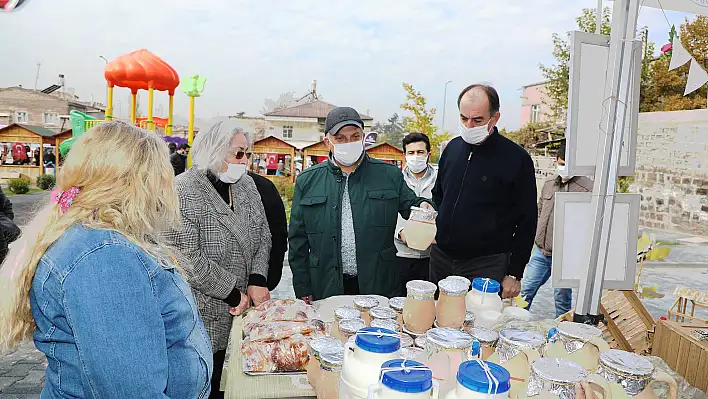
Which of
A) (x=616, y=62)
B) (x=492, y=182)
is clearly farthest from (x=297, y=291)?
(x=616, y=62)

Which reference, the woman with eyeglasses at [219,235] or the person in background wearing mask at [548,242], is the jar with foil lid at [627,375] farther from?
the person in background wearing mask at [548,242]

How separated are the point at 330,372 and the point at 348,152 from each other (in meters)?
1.59

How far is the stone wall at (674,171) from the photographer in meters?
12.0

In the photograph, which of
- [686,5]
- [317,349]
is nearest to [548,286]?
[686,5]

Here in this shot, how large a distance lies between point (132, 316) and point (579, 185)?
4.14m

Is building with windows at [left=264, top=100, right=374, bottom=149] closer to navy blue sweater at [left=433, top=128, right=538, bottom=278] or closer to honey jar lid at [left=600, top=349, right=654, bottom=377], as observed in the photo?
navy blue sweater at [left=433, top=128, right=538, bottom=278]

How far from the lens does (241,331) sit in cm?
206

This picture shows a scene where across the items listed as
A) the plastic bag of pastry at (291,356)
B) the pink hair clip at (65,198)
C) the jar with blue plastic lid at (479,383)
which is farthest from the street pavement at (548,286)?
the jar with blue plastic lid at (479,383)

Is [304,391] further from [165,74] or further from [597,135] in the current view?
[165,74]

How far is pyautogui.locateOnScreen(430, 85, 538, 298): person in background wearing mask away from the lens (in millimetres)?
2738

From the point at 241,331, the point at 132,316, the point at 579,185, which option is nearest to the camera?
the point at 132,316

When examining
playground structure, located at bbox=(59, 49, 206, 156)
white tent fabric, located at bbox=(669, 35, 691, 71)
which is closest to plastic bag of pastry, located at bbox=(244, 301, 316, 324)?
white tent fabric, located at bbox=(669, 35, 691, 71)

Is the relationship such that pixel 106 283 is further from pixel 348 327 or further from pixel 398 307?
pixel 398 307

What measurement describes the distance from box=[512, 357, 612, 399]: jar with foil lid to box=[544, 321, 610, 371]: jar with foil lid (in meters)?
0.17
